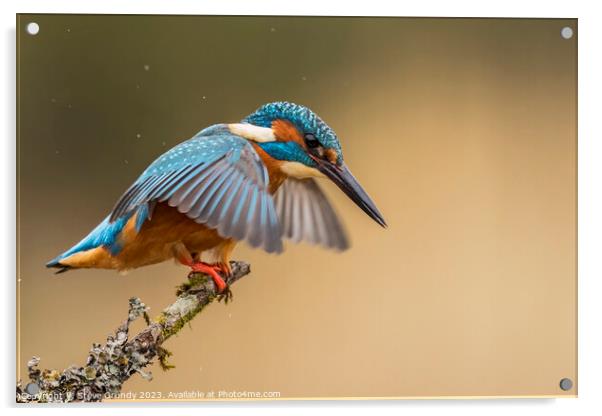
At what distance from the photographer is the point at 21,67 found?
253 cm

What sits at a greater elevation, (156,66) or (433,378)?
(156,66)

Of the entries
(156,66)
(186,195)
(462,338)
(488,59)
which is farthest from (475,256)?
(156,66)

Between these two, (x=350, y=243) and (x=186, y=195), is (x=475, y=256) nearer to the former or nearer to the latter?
(x=350, y=243)

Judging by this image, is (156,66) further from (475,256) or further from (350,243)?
(475,256)

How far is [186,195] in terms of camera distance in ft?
7.76

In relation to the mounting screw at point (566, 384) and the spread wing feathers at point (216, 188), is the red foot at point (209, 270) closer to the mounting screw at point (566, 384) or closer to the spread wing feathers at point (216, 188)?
the spread wing feathers at point (216, 188)

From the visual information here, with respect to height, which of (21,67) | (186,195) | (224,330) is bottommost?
(224,330)

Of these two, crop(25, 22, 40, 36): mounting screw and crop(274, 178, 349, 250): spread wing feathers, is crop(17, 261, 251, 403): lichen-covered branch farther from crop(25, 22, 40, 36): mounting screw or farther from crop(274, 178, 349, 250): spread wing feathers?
crop(25, 22, 40, 36): mounting screw

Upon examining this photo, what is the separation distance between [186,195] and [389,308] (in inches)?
30.7

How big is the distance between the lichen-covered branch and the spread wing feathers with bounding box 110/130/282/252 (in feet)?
0.89

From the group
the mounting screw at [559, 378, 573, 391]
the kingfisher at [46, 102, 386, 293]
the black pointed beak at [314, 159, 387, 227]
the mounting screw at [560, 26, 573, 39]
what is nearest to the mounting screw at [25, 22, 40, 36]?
the kingfisher at [46, 102, 386, 293]

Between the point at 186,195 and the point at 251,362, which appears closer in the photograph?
the point at 186,195

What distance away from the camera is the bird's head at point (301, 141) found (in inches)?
99.6

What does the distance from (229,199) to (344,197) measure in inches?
17.8
